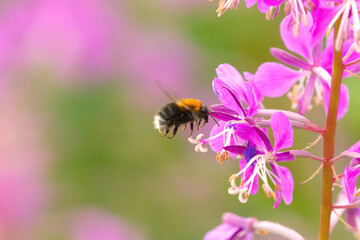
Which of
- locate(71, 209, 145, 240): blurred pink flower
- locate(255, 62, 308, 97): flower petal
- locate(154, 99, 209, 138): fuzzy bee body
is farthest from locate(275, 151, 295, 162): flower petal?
locate(71, 209, 145, 240): blurred pink flower

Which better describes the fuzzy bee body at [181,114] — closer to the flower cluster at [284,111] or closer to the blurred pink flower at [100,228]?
the flower cluster at [284,111]

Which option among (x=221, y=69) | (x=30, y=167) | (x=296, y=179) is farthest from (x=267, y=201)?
(x=221, y=69)

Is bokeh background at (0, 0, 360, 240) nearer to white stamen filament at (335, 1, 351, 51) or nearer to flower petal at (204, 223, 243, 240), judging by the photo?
flower petal at (204, 223, 243, 240)

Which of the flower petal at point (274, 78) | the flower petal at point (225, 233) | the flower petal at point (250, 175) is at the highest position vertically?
the flower petal at point (274, 78)

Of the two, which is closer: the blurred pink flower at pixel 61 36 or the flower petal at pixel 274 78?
the flower petal at pixel 274 78

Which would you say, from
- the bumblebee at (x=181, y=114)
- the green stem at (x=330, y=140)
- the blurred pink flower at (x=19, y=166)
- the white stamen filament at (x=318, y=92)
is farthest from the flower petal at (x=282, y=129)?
the blurred pink flower at (x=19, y=166)

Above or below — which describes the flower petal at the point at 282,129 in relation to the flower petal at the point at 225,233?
above

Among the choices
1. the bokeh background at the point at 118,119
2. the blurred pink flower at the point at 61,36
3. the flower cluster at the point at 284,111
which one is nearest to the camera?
the flower cluster at the point at 284,111
